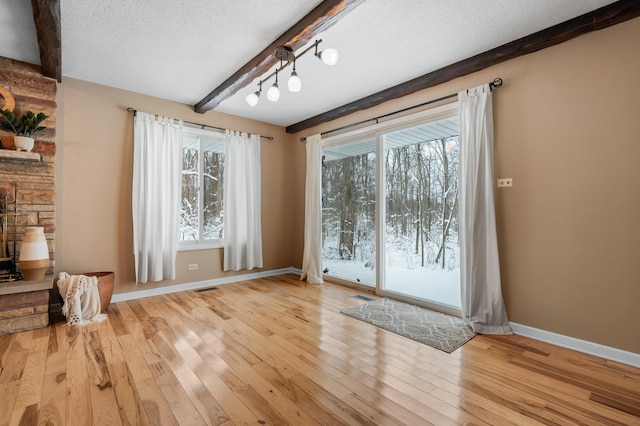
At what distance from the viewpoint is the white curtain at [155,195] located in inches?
143

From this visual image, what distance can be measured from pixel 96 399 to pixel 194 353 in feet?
2.15

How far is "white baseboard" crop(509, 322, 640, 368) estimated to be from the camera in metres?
2.13

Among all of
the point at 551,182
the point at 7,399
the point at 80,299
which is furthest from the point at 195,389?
the point at 551,182

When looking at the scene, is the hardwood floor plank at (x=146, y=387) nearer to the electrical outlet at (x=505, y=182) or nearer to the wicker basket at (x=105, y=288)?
the wicker basket at (x=105, y=288)

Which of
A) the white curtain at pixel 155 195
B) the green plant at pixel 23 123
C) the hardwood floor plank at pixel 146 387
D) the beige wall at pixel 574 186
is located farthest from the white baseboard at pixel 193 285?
the beige wall at pixel 574 186

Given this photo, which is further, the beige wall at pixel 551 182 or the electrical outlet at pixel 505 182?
the electrical outlet at pixel 505 182

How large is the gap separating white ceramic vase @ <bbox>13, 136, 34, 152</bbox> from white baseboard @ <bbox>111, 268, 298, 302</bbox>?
1.84 metres

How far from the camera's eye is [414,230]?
357 cm

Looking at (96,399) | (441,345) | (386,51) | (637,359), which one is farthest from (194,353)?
(637,359)

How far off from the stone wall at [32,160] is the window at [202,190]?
140cm

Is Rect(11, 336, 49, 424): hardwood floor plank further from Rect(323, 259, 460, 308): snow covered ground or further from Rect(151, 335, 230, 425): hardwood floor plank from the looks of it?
Rect(323, 259, 460, 308): snow covered ground

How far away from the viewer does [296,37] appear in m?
2.33

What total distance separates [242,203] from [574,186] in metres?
3.98

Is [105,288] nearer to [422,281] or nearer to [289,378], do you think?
[289,378]
